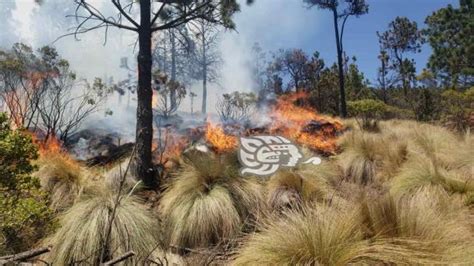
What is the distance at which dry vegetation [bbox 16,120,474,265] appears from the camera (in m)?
2.93

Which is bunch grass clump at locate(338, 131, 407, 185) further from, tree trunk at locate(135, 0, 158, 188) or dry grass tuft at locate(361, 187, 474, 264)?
dry grass tuft at locate(361, 187, 474, 264)

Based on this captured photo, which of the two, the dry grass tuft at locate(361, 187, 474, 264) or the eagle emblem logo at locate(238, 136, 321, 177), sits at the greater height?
the eagle emblem logo at locate(238, 136, 321, 177)

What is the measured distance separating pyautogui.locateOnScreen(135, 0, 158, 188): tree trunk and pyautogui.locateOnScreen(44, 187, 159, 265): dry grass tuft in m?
2.44

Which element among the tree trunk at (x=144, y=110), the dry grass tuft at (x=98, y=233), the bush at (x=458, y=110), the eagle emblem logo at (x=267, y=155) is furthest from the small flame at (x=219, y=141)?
the bush at (x=458, y=110)

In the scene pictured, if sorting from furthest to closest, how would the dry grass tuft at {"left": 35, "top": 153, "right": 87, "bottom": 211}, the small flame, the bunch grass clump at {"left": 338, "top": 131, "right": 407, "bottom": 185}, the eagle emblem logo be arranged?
the small flame < the bunch grass clump at {"left": 338, "top": 131, "right": 407, "bottom": 185} < the eagle emblem logo < the dry grass tuft at {"left": 35, "top": 153, "right": 87, "bottom": 211}

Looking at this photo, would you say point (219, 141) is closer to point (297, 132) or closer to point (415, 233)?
point (297, 132)

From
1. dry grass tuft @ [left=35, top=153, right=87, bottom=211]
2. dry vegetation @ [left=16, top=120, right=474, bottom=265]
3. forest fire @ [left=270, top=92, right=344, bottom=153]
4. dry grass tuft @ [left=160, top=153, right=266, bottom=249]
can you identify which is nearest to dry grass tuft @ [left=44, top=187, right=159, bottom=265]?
dry vegetation @ [left=16, top=120, right=474, bottom=265]

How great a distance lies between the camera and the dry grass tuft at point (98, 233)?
4234mm

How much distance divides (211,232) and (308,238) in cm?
244

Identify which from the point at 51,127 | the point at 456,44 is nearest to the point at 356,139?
the point at 51,127

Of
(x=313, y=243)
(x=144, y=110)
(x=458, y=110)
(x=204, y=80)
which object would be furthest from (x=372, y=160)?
(x=204, y=80)

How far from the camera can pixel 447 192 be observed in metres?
5.37

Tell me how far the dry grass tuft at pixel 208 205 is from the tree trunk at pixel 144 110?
1.23 m

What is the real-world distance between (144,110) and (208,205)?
2.60 m
